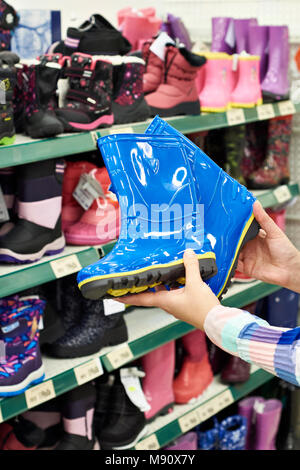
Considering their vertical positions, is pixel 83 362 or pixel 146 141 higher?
pixel 146 141

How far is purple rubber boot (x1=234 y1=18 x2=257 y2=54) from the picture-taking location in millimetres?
2838

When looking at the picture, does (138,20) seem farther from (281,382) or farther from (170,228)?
(281,382)

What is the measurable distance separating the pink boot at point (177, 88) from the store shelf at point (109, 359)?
0.74m

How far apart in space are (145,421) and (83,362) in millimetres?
408

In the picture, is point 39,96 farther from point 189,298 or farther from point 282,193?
point 282,193

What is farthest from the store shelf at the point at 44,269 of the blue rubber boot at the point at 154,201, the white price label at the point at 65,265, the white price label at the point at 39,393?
the blue rubber boot at the point at 154,201

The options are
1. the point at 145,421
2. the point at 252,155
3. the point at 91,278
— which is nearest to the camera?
the point at 91,278

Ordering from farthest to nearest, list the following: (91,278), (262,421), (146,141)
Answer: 1. (262,421)
2. (146,141)
3. (91,278)

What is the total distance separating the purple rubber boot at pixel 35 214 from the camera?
1880 mm

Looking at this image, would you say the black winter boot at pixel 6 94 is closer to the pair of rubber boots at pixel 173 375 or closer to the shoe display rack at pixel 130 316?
the shoe display rack at pixel 130 316

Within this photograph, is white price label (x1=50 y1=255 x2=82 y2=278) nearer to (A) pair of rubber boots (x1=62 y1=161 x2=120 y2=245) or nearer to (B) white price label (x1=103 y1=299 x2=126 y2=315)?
(A) pair of rubber boots (x1=62 y1=161 x2=120 y2=245)

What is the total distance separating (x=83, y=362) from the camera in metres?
2.07
